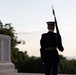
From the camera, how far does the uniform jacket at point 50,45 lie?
283 inches

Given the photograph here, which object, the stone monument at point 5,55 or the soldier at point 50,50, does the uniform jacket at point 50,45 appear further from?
the stone monument at point 5,55

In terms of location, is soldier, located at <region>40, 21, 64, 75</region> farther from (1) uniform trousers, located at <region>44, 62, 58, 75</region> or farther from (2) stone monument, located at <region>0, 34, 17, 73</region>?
(2) stone monument, located at <region>0, 34, 17, 73</region>

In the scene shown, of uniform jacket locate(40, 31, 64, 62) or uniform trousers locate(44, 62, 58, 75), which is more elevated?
uniform jacket locate(40, 31, 64, 62)

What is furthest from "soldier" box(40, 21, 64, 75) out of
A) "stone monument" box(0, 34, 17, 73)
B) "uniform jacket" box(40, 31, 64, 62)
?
"stone monument" box(0, 34, 17, 73)

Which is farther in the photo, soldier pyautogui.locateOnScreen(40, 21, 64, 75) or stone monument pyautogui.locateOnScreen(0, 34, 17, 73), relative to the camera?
stone monument pyautogui.locateOnScreen(0, 34, 17, 73)

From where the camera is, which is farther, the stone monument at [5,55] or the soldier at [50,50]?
the stone monument at [5,55]

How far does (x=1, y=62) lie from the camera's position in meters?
14.8

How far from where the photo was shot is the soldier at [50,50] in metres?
7.18

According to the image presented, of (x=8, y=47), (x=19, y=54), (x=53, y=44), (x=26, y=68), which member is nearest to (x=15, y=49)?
(x=19, y=54)

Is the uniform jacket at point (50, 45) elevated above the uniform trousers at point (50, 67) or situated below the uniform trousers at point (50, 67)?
above

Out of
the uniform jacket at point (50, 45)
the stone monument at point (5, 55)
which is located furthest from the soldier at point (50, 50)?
the stone monument at point (5, 55)

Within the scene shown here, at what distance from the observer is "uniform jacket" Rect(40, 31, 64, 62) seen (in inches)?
283

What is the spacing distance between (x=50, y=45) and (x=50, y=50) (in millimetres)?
103

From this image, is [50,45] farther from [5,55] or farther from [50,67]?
[5,55]
